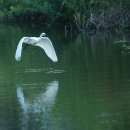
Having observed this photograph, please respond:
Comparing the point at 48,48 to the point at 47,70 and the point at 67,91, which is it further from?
the point at 67,91

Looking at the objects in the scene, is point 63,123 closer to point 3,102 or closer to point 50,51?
point 3,102

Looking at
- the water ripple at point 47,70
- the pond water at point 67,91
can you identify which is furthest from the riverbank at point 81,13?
the water ripple at point 47,70

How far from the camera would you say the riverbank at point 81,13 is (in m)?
46.0

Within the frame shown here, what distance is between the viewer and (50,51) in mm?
24359

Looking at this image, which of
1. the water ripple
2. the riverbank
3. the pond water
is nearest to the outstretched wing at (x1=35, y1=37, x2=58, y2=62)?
the pond water

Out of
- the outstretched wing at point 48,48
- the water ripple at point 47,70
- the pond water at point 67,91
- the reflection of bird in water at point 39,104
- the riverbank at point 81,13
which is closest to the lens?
the pond water at point 67,91

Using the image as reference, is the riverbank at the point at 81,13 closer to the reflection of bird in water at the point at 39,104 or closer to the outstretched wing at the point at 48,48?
the outstretched wing at the point at 48,48

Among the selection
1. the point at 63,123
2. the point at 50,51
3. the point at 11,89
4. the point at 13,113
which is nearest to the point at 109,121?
the point at 63,123

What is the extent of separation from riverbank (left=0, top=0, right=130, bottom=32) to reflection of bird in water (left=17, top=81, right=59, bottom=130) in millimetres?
26231

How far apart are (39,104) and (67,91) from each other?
2.04 metres

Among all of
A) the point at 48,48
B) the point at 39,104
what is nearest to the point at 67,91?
the point at 39,104

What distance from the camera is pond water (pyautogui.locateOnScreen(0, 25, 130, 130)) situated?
47.6 ft

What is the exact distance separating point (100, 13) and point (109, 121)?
32.1m

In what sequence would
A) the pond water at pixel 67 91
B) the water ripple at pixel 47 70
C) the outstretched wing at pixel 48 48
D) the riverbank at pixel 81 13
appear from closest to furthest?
the pond water at pixel 67 91, the water ripple at pixel 47 70, the outstretched wing at pixel 48 48, the riverbank at pixel 81 13
